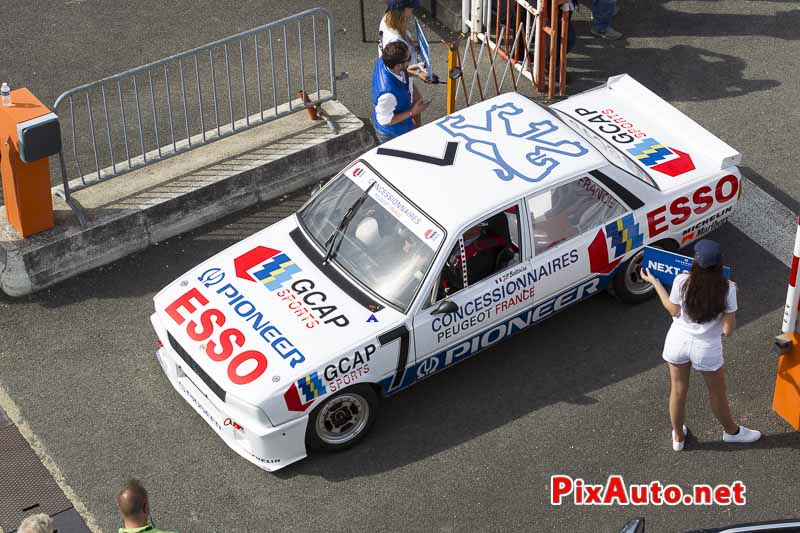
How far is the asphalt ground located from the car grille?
64 cm

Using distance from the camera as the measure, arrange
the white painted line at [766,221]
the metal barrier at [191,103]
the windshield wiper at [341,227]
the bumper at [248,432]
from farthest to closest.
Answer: the metal barrier at [191,103]
the white painted line at [766,221]
the windshield wiper at [341,227]
the bumper at [248,432]

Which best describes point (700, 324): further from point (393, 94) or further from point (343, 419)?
point (393, 94)

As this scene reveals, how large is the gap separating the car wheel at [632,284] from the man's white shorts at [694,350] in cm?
150

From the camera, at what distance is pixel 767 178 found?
1081 cm

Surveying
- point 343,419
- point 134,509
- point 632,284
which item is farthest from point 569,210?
point 134,509

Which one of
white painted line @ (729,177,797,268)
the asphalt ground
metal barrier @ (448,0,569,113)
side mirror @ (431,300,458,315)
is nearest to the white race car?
side mirror @ (431,300,458,315)

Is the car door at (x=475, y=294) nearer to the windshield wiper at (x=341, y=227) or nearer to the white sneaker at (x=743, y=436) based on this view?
the windshield wiper at (x=341, y=227)

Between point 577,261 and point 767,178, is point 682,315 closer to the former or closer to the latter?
point 577,261

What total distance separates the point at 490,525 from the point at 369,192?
2.67 metres

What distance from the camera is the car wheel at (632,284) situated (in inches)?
358

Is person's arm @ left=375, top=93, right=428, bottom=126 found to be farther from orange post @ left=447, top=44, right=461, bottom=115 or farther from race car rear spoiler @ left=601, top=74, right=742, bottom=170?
race car rear spoiler @ left=601, top=74, right=742, bottom=170

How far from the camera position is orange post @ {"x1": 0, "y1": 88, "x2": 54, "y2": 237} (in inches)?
366

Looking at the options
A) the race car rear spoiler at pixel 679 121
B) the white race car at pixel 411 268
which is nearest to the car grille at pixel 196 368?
the white race car at pixel 411 268

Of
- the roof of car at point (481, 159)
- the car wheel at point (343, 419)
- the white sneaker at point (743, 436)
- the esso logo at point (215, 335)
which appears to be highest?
the roof of car at point (481, 159)
